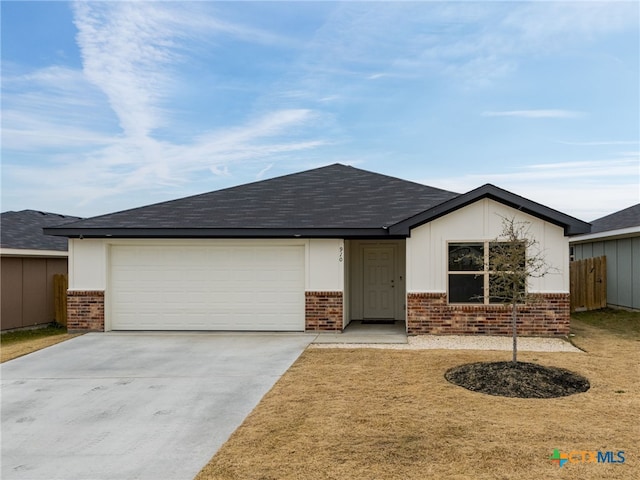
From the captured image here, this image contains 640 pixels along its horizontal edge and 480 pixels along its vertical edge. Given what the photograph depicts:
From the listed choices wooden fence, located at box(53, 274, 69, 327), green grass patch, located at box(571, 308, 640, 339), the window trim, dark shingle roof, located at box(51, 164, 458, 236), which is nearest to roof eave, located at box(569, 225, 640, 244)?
green grass patch, located at box(571, 308, 640, 339)

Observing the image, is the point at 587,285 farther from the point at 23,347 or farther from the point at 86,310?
the point at 23,347

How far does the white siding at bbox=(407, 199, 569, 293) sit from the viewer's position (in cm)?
1158

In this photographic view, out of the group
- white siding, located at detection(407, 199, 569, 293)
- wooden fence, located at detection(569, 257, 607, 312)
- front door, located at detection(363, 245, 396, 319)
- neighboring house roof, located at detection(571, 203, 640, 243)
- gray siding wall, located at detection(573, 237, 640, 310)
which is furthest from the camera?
wooden fence, located at detection(569, 257, 607, 312)

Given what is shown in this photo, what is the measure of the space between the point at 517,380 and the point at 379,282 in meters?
7.21

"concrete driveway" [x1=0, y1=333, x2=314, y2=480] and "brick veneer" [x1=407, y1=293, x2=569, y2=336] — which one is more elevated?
"brick veneer" [x1=407, y1=293, x2=569, y2=336]

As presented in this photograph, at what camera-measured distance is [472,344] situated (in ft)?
35.0

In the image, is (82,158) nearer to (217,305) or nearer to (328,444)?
(217,305)

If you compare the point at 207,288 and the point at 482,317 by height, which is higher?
the point at 207,288

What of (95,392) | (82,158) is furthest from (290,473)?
(82,158)

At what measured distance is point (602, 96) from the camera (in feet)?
53.0

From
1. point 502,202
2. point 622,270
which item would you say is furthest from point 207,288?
point 622,270

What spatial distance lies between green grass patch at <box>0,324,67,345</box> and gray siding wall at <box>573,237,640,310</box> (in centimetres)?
1790

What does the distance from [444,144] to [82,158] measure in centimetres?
1527

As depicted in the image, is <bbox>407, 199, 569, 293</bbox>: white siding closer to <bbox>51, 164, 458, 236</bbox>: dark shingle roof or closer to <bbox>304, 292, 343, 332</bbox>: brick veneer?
<bbox>51, 164, 458, 236</bbox>: dark shingle roof
